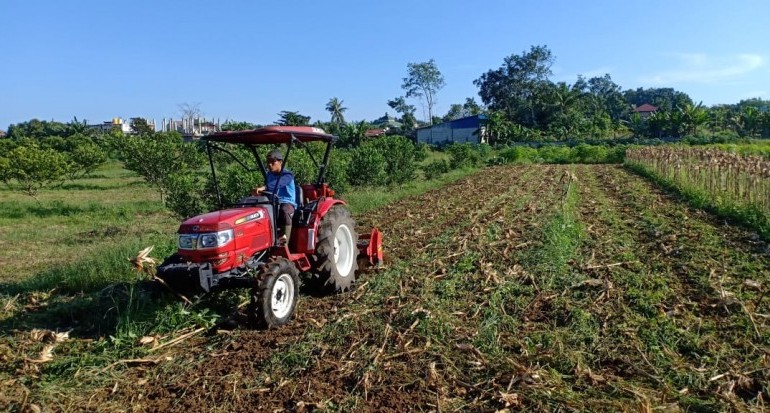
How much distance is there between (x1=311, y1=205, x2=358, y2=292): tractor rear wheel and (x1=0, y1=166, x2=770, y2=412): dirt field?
211mm

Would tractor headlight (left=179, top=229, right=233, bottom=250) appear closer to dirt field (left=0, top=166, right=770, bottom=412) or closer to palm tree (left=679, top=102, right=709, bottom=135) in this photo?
dirt field (left=0, top=166, right=770, bottom=412)

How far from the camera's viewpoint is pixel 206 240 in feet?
16.3

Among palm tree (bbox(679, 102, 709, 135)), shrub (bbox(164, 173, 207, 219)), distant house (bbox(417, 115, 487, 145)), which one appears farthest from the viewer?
distant house (bbox(417, 115, 487, 145))

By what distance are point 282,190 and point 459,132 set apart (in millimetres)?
58628

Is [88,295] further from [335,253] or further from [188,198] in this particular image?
[188,198]

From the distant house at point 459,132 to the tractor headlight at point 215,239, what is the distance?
5592 cm

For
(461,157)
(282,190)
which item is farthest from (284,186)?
(461,157)

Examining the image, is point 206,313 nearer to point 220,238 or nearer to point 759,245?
point 220,238

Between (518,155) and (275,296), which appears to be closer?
(275,296)

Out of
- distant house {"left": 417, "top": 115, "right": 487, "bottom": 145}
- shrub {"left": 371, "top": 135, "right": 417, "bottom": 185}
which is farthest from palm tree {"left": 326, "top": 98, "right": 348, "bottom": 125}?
shrub {"left": 371, "top": 135, "right": 417, "bottom": 185}

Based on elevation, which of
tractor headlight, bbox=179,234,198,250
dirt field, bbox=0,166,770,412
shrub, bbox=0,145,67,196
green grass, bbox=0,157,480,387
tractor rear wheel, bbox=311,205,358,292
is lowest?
dirt field, bbox=0,166,770,412

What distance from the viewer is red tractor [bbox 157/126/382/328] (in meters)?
4.96

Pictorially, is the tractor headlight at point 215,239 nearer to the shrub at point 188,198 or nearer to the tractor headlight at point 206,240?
the tractor headlight at point 206,240

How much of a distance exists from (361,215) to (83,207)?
10178mm
